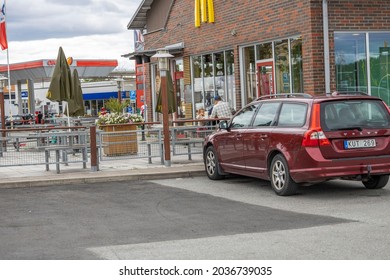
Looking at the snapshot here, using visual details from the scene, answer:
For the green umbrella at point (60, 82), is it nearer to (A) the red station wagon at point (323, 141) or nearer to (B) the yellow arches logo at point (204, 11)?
(B) the yellow arches logo at point (204, 11)

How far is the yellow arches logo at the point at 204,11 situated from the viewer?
912 inches

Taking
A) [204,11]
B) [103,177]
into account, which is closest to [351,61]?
[204,11]

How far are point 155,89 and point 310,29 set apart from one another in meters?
11.7

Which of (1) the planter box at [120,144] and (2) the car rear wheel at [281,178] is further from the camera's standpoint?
(1) the planter box at [120,144]

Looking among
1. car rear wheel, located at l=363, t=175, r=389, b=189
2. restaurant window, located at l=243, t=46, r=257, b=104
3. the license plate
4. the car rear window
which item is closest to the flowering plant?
restaurant window, located at l=243, t=46, r=257, b=104

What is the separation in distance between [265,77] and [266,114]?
8.35 m

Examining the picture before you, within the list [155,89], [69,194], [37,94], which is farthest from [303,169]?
[37,94]

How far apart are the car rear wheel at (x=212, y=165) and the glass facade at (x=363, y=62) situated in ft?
17.1

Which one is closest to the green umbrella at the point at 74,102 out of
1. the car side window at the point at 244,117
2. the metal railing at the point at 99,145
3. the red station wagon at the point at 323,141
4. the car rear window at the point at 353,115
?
the metal railing at the point at 99,145

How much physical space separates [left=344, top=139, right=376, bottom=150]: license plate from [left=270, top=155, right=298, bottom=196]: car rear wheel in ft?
3.29

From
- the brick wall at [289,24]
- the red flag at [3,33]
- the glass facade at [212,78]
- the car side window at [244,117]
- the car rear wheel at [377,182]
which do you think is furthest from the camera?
the red flag at [3,33]

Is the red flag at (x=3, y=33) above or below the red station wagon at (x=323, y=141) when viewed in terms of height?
above

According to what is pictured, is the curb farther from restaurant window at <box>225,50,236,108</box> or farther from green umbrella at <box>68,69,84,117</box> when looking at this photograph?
restaurant window at <box>225,50,236,108</box>

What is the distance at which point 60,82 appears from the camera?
64.6ft
